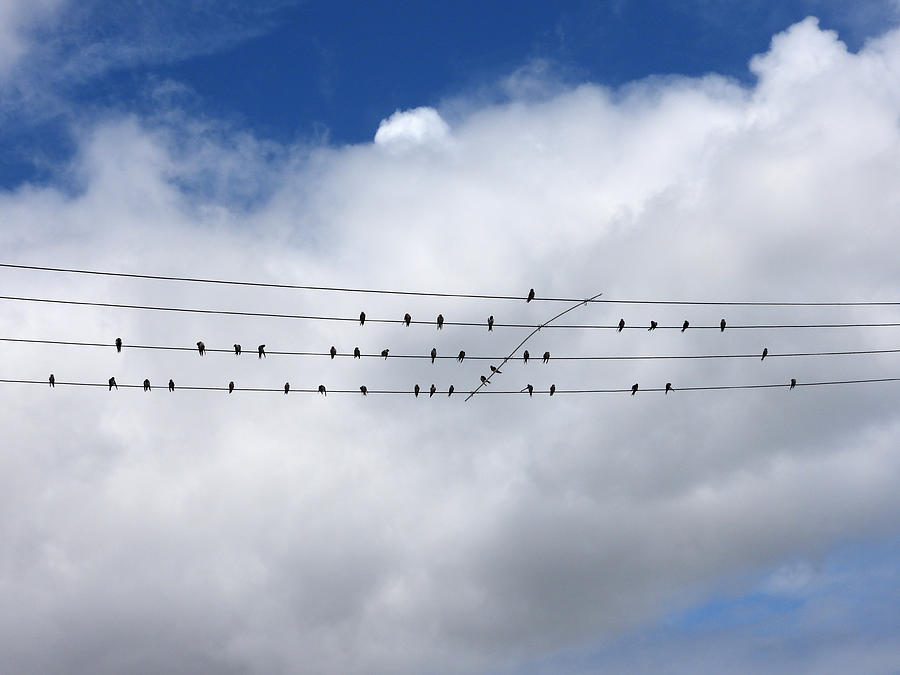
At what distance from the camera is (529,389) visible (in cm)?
5069

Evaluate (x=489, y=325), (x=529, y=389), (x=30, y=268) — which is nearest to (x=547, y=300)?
(x=489, y=325)

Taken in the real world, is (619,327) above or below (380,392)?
above

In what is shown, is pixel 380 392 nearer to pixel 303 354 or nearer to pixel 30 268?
pixel 303 354

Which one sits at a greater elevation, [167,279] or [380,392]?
[167,279]

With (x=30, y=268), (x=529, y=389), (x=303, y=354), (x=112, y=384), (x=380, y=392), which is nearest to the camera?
(x=30, y=268)

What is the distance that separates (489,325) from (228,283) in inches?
386

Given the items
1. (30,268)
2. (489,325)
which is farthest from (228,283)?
(489,325)

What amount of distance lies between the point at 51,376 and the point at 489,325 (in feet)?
55.3

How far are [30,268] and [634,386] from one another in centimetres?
2858

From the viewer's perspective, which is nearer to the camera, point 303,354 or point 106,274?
point 106,274

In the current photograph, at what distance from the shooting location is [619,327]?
4609cm

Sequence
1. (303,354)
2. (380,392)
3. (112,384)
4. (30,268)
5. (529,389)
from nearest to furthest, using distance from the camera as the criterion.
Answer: (30,268), (303,354), (380,392), (112,384), (529,389)

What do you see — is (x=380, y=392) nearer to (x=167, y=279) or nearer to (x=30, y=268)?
(x=167, y=279)

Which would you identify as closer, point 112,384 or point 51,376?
point 51,376
